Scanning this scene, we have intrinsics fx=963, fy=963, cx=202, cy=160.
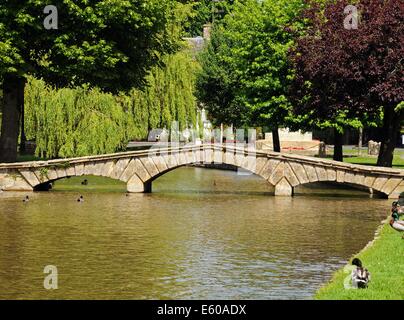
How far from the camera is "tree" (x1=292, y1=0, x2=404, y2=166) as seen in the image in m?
48.8

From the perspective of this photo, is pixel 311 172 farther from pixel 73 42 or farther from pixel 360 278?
pixel 360 278

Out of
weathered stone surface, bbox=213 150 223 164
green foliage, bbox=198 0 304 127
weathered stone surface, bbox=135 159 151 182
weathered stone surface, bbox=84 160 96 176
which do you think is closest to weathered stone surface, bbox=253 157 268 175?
weathered stone surface, bbox=213 150 223 164

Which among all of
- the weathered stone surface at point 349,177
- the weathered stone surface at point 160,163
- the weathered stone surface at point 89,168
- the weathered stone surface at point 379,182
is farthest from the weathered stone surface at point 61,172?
the weathered stone surface at point 379,182

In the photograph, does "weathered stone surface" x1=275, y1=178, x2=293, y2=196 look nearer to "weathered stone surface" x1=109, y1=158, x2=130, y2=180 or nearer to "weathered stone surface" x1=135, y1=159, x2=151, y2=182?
"weathered stone surface" x1=135, y1=159, x2=151, y2=182

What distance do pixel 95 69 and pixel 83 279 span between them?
89.0 feet

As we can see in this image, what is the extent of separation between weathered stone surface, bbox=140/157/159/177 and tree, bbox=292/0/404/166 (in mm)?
9145

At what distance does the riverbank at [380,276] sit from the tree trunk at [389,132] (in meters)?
24.1

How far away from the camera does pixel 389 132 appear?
53844mm

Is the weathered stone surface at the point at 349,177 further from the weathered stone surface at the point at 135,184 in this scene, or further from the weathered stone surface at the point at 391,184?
the weathered stone surface at the point at 135,184

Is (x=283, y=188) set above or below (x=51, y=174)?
below

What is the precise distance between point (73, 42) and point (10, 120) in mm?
5747

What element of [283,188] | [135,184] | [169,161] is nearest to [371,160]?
[283,188]

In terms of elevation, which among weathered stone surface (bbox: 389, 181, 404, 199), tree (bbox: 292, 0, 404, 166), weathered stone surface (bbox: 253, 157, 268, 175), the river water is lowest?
the river water
